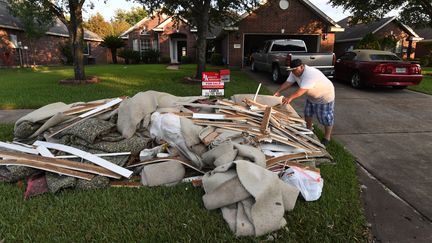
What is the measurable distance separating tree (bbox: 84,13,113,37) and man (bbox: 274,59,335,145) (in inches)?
2076

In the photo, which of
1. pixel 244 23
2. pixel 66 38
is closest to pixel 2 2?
pixel 66 38

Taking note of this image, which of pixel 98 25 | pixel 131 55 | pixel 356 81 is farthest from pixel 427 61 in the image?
pixel 98 25

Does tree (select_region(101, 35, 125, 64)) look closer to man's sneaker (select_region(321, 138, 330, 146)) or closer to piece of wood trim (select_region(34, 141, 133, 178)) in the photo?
piece of wood trim (select_region(34, 141, 133, 178))

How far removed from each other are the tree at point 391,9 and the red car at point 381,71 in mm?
7260

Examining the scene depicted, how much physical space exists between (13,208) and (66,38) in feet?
107

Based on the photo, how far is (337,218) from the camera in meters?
3.09

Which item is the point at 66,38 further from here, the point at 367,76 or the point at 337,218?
the point at 337,218

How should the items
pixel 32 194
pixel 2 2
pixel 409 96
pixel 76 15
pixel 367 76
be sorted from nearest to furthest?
1. pixel 32 194
2. pixel 409 96
3. pixel 367 76
4. pixel 76 15
5. pixel 2 2

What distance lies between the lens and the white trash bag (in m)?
3.39

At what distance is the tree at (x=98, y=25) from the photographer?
51.7 meters

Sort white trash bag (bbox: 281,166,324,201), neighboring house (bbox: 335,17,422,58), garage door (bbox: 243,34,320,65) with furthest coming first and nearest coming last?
1. neighboring house (bbox: 335,17,422,58)
2. garage door (bbox: 243,34,320,65)
3. white trash bag (bbox: 281,166,324,201)

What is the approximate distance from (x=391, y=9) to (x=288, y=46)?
8511 millimetres

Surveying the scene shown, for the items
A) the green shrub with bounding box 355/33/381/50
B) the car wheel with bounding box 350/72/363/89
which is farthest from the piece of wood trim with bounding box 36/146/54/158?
the green shrub with bounding box 355/33/381/50

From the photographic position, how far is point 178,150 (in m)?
4.23
